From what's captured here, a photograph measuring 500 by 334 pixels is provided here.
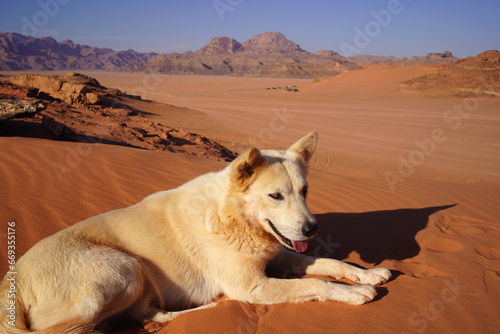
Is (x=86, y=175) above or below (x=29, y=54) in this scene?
below

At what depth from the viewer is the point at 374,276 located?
10.8 feet

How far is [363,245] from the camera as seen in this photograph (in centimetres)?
452

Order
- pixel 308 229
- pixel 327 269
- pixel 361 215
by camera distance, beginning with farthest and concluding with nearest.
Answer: pixel 361 215 → pixel 327 269 → pixel 308 229

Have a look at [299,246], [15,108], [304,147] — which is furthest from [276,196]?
[15,108]

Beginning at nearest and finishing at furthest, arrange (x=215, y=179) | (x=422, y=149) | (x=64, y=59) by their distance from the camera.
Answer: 1. (x=215, y=179)
2. (x=422, y=149)
3. (x=64, y=59)

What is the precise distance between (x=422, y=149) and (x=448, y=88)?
21314mm

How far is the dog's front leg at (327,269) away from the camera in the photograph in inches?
131

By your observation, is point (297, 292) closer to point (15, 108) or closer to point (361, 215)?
point (361, 215)

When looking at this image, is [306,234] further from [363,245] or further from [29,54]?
[29,54]

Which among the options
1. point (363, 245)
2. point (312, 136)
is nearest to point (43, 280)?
point (312, 136)

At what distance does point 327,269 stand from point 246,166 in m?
1.48

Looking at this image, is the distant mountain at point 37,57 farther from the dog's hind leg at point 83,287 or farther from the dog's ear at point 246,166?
the dog's ear at point 246,166

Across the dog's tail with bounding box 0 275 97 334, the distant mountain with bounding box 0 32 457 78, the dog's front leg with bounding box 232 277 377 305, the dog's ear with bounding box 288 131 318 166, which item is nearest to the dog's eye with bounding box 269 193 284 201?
the dog's ear with bounding box 288 131 318 166

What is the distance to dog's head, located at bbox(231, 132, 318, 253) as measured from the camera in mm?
2900
